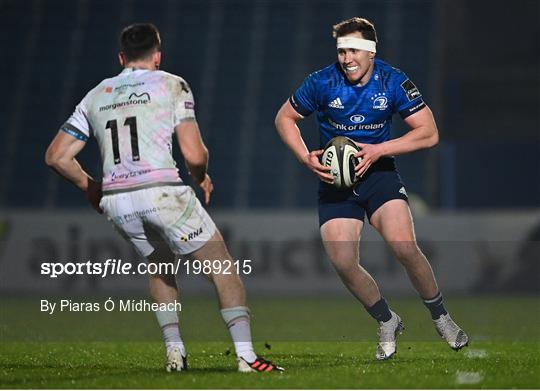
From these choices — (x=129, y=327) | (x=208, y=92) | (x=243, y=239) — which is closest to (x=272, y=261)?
(x=243, y=239)

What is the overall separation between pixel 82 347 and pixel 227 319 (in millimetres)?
3360

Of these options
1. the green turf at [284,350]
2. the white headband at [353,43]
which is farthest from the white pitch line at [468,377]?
the white headband at [353,43]

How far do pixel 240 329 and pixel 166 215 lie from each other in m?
0.76

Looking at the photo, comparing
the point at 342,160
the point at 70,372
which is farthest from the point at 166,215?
the point at 342,160

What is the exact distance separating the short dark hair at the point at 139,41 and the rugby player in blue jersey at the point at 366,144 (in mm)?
1524

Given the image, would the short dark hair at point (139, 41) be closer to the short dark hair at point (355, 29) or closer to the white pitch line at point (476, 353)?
the short dark hair at point (355, 29)

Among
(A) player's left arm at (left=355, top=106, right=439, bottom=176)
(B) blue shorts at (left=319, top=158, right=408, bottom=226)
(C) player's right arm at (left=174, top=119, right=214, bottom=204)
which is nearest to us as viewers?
(C) player's right arm at (left=174, top=119, right=214, bottom=204)

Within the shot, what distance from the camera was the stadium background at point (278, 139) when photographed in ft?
63.3

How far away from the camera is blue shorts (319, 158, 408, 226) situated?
8.16 meters

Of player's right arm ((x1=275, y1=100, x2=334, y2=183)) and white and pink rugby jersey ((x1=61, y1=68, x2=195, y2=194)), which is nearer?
white and pink rugby jersey ((x1=61, y1=68, x2=195, y2=194))

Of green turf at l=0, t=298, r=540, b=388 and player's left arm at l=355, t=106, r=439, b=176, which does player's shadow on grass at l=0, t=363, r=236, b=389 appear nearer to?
green turf at l=0, t=298, r=540, b=388

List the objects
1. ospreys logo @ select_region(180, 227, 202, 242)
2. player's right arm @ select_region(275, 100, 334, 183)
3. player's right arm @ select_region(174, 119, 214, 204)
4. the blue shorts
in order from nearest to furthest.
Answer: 1. player's right arm @ select_region(174, 119, 214, 204)
2. ospreys logo @ select_region(180, 227, 202, 242)
3. player's right arm @ select_region(275, 100, 334, 183)
4. the blue shorts

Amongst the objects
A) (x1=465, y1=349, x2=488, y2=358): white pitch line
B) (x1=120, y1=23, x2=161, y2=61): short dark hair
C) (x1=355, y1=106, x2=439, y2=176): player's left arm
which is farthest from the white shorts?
(x1=465, y1=349, x2=488, y2=358): white pitch line

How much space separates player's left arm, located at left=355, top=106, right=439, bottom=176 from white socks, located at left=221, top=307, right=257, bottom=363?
4.73ft
